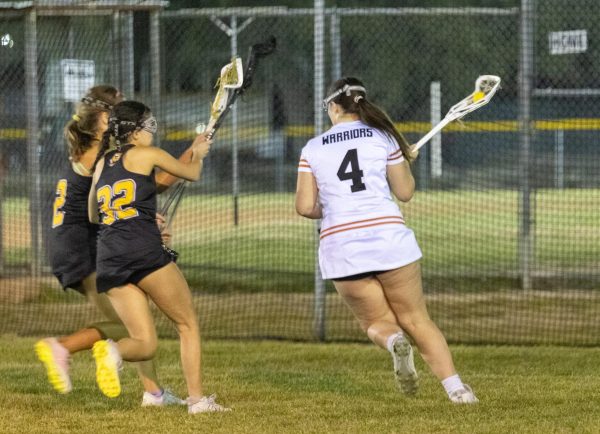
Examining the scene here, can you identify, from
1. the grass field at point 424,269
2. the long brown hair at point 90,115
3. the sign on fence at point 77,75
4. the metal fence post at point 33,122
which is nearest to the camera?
the long brown hair at point 90,115

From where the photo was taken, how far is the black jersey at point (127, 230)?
7.57 meters

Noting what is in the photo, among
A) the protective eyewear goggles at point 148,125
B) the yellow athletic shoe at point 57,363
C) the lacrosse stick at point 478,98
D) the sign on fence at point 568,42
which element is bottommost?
the yellow athletic shoe at point 57,363

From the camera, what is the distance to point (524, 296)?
1420 centimetres

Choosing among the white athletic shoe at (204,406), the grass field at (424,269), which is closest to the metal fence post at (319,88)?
the grass field at (424,269)

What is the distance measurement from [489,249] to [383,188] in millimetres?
10959

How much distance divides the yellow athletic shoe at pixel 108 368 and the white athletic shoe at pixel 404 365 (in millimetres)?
A: 1461

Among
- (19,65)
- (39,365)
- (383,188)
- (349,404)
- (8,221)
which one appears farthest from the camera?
(8,221)

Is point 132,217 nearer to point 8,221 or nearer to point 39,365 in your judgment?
point 39,365

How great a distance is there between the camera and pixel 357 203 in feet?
24.6

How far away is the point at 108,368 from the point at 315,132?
4761mm

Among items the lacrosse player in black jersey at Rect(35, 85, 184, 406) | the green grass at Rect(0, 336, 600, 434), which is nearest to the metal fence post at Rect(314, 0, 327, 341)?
the green grass at Rect(0, 336, 600, 434)

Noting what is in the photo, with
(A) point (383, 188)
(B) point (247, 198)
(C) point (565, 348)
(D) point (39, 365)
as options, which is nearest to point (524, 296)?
(C) point (565, 348)

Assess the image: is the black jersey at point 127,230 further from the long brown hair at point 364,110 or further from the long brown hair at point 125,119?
the long brown hair at point 364,110

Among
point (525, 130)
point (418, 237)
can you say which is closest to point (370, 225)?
point (525, 130)
